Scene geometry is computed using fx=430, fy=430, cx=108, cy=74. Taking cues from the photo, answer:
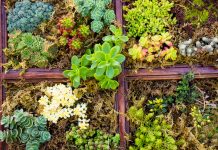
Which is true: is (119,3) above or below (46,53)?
above

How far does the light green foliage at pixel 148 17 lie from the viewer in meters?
2.58

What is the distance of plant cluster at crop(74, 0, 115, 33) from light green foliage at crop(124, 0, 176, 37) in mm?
130

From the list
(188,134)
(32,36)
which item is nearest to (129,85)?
(188,134)

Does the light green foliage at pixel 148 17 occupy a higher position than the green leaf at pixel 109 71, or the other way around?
the light green foliage at pixel 148 17

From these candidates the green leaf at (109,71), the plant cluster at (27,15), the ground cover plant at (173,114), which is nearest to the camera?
the green leaf at (109,71)

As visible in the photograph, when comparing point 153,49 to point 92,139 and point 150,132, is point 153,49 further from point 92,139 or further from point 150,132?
point 92,139

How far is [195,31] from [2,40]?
3.83 ft

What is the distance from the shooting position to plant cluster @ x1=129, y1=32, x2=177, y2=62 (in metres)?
2.50

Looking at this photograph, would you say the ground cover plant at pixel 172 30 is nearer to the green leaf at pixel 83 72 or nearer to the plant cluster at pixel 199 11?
the plant cluster at pixel 199 11

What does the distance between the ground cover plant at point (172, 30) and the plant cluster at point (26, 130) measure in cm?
62

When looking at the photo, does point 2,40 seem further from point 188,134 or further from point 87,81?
point 188,134

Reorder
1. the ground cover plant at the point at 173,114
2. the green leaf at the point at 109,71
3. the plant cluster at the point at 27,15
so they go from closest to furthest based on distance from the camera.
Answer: the green leaf at the point at 109,71 → the ground cover plant at the point at 173,114 → the plant cluster at the point at 27,15

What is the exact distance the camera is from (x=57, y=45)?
2.58m

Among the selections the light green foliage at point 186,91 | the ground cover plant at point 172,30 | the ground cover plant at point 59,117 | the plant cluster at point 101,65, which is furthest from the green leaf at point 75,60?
the light green foliage at point 186,91
